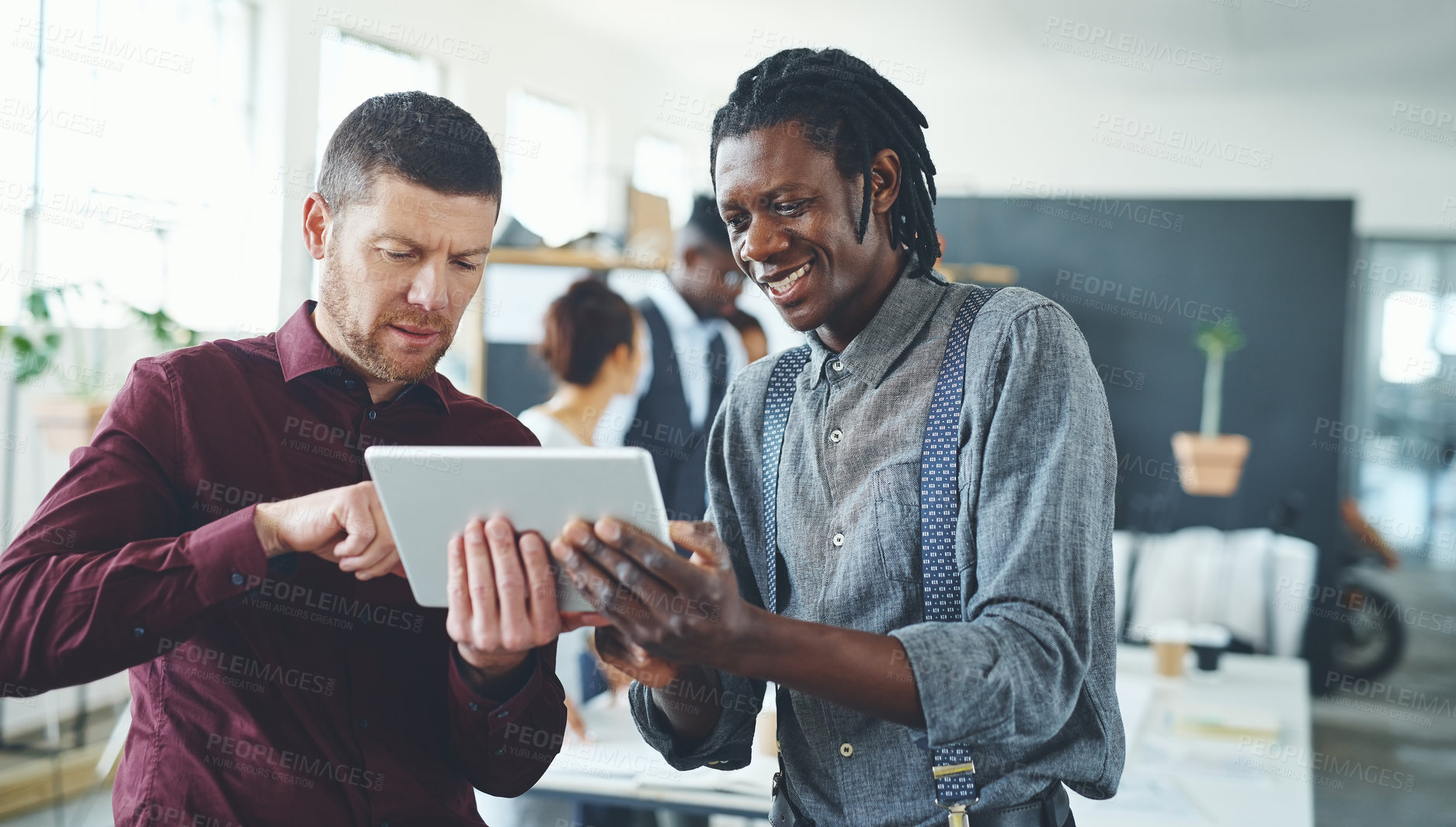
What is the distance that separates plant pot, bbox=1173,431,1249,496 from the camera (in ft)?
21.2

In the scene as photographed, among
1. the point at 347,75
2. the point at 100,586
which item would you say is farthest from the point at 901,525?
the point at 347,75

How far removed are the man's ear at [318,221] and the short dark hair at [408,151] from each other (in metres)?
0.01

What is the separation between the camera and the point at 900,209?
145 cm

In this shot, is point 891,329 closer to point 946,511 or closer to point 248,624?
point 946,511

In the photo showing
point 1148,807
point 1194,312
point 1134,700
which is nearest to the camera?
point 1148,807

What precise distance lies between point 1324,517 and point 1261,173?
3715 mm

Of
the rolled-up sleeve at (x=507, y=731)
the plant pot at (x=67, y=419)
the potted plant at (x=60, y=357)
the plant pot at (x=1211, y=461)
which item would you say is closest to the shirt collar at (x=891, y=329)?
the rolled-up sleeve at (x=507, y=731)

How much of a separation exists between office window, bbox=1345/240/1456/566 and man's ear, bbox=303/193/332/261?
34.8ft

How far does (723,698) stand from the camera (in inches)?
55.1

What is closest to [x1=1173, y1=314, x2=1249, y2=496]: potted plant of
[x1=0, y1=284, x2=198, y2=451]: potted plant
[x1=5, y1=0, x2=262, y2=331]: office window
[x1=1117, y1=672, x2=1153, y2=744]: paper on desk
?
[x1=1117, y1=672, x2=1153, y2=744]: paper on desk

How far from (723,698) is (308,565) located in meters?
0.53

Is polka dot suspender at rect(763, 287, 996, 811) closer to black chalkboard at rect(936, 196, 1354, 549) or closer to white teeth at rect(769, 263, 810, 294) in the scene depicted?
white teeth at rect(769, 263, 810, 294)

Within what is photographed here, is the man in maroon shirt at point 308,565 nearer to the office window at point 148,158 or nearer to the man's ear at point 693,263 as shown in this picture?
the man's ear at point 693,263

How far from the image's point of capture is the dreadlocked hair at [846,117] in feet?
4.35
